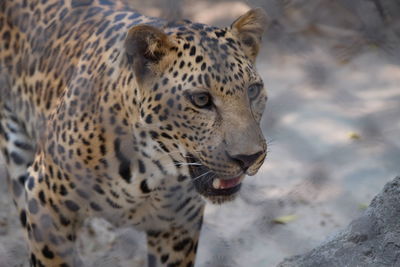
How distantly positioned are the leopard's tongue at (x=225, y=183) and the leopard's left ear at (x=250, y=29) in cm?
46

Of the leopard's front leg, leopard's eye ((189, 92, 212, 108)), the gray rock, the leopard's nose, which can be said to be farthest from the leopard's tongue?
the leopard's front leg

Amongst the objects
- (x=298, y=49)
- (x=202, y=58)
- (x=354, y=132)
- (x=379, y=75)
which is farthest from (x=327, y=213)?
(x=202, y=58)

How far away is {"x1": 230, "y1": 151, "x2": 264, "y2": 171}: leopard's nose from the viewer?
2516 millimetres

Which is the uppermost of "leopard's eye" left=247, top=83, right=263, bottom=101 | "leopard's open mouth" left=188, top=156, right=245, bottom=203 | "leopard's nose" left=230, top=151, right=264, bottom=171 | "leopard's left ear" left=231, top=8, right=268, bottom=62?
"leopard's left ear" left=231, top=8, right=268, bottom=62

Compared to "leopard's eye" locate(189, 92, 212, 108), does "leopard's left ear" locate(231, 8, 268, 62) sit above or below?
above

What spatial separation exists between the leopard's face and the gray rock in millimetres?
425

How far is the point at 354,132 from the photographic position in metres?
4.93

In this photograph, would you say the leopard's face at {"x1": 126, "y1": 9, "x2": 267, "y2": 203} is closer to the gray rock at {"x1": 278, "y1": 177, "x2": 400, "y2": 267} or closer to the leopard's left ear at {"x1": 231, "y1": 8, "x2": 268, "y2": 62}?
→ the leopard's left ear at {"x1": 231, "y1": 8, "x2": 268, "y2": 62}

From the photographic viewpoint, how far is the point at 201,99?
258 cm

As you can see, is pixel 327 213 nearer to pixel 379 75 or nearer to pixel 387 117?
pixel 387 117

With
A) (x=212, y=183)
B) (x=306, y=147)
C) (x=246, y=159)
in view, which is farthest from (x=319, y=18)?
(x=246, y=159)

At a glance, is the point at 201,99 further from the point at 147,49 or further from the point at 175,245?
the point at 175,245

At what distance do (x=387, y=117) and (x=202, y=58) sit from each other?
104 inches

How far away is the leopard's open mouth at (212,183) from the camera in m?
2.69
